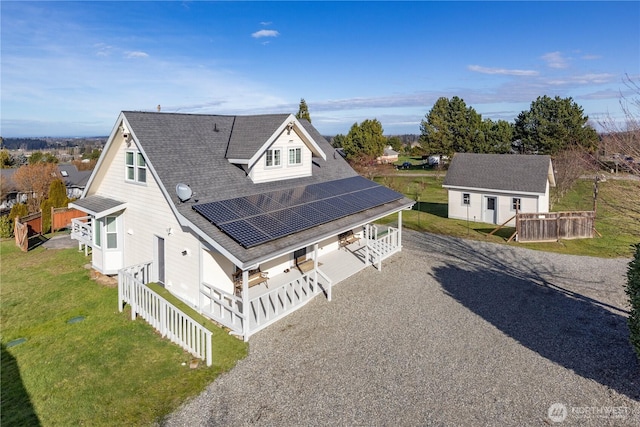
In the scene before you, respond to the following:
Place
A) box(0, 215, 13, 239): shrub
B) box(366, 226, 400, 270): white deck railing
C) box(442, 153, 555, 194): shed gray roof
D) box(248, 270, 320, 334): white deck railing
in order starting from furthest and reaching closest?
box(442, 153, 555, 194): shed gray roof → box(0, 215, 13, 239): shrub → box(366, 226, 400, 270): white deck railing → box(248, 270, 320, 334): white deck railing

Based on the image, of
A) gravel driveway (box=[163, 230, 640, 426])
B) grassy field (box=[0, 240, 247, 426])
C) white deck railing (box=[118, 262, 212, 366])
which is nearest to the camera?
gravel driveway (box=[163, 230, 640, 426])

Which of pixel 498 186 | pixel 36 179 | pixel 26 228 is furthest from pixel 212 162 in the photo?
pixel 36 179

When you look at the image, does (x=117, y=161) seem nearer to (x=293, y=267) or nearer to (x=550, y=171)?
(x=293, y=267)

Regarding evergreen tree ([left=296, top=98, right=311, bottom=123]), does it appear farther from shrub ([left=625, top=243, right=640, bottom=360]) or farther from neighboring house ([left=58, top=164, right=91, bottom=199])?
shrub ([left=625, top=243, right=640, bottom=360])

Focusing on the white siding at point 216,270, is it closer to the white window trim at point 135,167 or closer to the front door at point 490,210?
the white window trim at point 135,167

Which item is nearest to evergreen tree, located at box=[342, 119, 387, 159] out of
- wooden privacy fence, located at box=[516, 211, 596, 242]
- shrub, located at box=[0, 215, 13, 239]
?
wooden privacy fence, located at box=[516, 211, 596, 242]

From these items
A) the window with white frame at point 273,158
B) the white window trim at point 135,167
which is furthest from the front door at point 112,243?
the window with white frame at point 273,158

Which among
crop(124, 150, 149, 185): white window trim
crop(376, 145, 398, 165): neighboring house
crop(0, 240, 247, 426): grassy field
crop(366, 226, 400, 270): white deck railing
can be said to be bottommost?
crop(0, 240, 247, 426): grassy field

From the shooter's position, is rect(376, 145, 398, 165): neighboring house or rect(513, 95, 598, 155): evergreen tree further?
rect(376, 145, 398, 165): neighboring house

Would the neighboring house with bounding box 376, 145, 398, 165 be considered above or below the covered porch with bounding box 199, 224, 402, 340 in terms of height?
above
